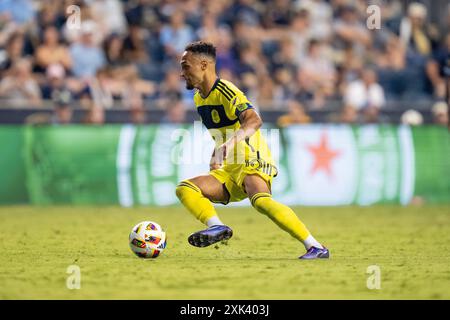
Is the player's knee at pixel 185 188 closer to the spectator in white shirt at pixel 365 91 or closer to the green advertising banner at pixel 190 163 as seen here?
the green advertising banner at pixel 190 163

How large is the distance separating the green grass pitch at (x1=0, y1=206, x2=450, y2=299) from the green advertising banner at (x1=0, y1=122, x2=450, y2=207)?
1520mm

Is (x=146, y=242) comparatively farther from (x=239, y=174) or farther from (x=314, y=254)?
(x=314, y=254)

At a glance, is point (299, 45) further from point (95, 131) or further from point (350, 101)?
point (95, 131)

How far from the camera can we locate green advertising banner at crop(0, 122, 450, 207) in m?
17.8

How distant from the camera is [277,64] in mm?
20844

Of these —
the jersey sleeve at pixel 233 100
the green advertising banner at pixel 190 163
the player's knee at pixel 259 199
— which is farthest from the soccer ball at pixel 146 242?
the green advertising banner at pixel 190 163

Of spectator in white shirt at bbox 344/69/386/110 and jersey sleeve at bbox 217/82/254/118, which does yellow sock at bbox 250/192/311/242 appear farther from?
spectator in white shirt at bbox 344/69/386/110

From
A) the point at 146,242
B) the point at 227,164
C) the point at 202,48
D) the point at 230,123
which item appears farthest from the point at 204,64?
the point at 146,242

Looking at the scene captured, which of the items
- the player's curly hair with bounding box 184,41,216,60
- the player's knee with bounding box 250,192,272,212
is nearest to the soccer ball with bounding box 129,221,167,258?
the player's knee with bounding box 250,192,272,212

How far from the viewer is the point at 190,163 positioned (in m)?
18.1

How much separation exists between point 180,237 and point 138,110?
6.41 metres

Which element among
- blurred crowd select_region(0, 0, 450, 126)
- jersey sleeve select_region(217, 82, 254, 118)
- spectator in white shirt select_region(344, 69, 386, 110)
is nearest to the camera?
jersey sleeve select_region(217, 82, 254, 118)

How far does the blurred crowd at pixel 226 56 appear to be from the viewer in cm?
1878

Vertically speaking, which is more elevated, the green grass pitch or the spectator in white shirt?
the spectator in white shirt
